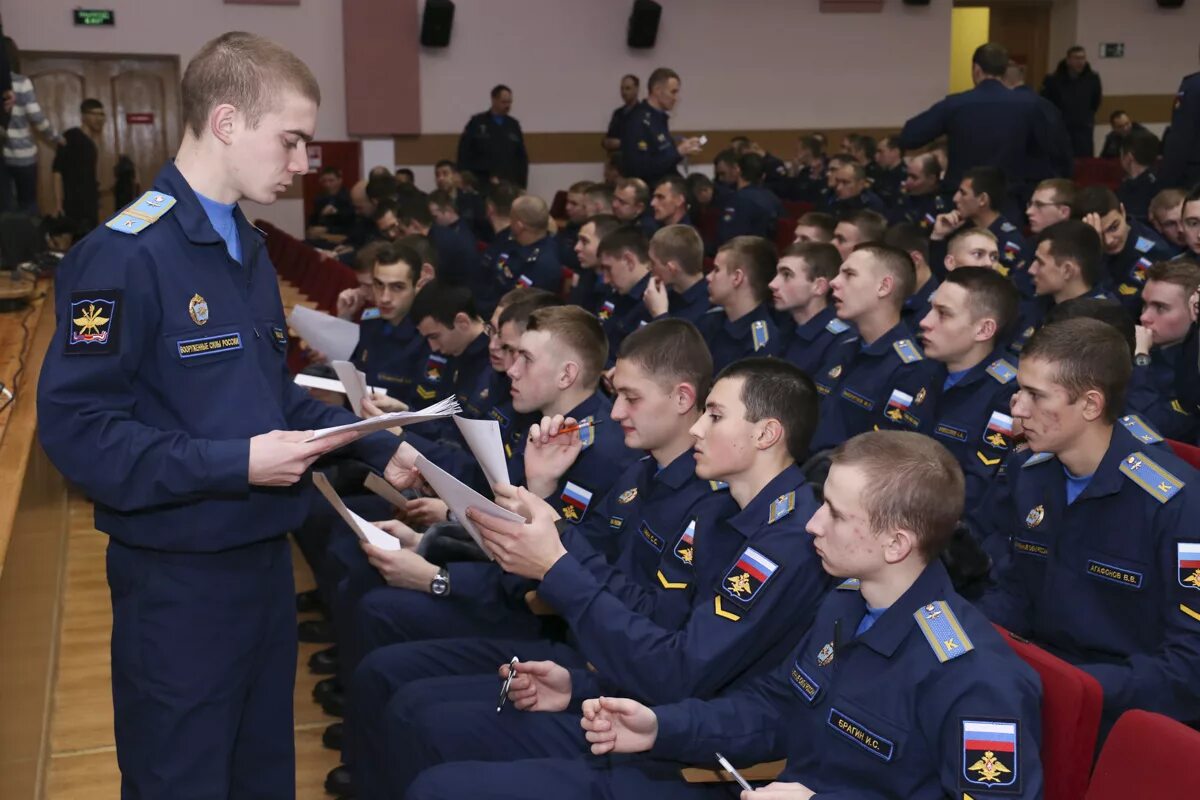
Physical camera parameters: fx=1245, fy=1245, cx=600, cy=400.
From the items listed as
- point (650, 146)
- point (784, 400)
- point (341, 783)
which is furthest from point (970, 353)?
point (650, 146)

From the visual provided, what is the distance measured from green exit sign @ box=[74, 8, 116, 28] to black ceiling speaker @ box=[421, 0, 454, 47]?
3266 millimetres

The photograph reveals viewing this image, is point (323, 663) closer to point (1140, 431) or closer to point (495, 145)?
point (1140, 431)

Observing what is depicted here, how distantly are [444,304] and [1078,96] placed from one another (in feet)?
38.9

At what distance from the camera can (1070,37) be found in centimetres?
1609

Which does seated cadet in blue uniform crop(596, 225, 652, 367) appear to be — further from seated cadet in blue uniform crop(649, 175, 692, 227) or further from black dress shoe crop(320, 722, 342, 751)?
black dress shoe crop(320, 722, 342, 751)

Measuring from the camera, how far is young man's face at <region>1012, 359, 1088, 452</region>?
9.17 feet

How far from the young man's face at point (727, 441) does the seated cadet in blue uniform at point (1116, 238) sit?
413 cm

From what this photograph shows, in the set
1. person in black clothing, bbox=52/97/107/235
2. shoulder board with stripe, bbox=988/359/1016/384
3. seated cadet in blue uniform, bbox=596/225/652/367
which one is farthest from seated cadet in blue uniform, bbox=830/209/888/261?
person in black clothing, bbox=52/97/107/235

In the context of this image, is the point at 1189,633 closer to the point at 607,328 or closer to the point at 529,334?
the point at 529,334

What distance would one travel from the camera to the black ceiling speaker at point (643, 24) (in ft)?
47.5

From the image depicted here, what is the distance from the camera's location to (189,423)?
2.12 metres

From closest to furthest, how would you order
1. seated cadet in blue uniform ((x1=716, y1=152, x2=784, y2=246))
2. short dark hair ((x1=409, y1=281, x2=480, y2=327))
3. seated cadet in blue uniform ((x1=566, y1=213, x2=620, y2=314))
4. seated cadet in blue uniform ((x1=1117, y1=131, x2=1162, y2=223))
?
short dark hair ((x1=409, y1=281, x2=480, y2=327))
seated cadet in blue uniform ((x1=566, y1=213, x2=620, y2=314))
seated cadet in blue uniform ((x1=1117, y1=131, x2=1162, y2=223))
seated cadet in blue uniform ((x1=716, y1=152, x2=784, y2=246))

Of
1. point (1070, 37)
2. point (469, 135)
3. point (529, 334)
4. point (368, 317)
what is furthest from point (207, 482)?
point (1070, 37)

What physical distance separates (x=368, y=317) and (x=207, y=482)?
392 cm
